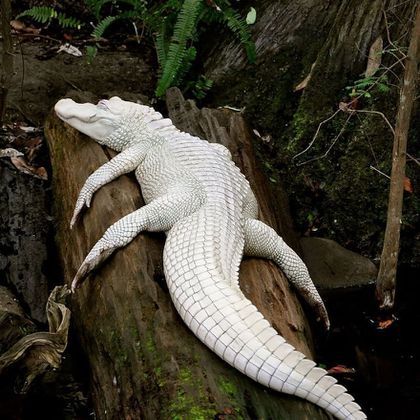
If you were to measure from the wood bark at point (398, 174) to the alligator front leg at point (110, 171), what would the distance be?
1.82m

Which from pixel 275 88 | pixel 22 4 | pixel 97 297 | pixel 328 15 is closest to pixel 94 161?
pixel 97 297

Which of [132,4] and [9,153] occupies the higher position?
[132,4]

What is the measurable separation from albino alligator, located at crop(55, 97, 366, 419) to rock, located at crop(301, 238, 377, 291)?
985mm

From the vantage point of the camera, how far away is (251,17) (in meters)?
7.16

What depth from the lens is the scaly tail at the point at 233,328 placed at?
2.96 meters

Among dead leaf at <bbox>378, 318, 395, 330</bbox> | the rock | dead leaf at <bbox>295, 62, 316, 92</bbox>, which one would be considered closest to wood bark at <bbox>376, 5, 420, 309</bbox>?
dead leaf at <bbox>378, 318, 395, 330</bbox>

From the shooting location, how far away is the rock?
17.9 feet

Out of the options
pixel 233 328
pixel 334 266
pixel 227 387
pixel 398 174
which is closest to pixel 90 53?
pixel 334 266

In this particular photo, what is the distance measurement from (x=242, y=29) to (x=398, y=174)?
2.76 metres

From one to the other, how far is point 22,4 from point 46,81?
1.67 m

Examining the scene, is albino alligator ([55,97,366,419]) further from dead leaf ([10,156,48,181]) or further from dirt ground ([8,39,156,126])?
dirt ground ([8,39,156,126])

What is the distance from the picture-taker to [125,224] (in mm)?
3959

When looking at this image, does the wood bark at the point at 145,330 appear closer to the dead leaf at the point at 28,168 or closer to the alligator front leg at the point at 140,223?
the alligator front leg at the point at 140,223

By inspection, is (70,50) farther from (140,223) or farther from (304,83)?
(140,223)
